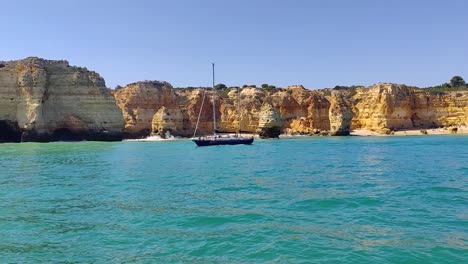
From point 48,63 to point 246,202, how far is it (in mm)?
59627

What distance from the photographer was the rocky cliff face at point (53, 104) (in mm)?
61281

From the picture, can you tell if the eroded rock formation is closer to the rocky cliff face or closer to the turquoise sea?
the rocky cliff face

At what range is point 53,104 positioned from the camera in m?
64.2

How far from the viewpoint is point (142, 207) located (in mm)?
13945

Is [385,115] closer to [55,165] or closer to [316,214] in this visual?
[55,165]

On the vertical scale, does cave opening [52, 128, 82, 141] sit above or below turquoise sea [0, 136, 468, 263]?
above

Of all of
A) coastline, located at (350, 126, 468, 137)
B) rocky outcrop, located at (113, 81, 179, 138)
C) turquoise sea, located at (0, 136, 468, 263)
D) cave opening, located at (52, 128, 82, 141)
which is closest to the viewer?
turquoise sea, located at (0, 136, 468, 263)

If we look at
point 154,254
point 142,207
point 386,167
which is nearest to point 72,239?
point 154,254

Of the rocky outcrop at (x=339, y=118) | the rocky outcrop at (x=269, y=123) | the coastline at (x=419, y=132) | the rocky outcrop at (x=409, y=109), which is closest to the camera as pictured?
the rocky outcrop at (x=269, y=123)

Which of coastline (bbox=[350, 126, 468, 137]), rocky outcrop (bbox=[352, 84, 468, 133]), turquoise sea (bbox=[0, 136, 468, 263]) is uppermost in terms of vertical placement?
rocky outcrop (bbox=[352, 84, 468, 133])

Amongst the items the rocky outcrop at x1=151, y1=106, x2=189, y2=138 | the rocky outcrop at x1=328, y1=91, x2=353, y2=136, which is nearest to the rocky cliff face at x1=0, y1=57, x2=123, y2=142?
the rocky outcrop at x1=151, y1=106, x2=189, y2=138

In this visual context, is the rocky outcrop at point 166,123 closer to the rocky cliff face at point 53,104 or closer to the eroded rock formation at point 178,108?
the eroded rock formation at point 178,108

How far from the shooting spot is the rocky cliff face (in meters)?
61.3

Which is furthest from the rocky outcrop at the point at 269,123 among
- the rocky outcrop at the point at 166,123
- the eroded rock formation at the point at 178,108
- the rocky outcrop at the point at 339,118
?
the rocky outcrop at the point at 166,123
